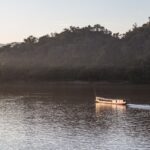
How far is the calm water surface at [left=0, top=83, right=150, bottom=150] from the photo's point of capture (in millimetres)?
46500

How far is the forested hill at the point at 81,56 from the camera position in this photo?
14088cm

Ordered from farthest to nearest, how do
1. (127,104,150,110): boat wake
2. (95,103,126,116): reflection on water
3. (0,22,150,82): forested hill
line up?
(0,22,150,82): forested hill → (95,103,126,116): reflection on water → (127,104,150,110): boat wake

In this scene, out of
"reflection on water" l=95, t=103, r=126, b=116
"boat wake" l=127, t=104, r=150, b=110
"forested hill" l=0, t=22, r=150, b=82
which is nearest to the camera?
"boat wake" l=127, t=104, r=150, b=110

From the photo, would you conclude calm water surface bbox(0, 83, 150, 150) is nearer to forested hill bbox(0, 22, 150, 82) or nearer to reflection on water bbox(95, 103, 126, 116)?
reflection on water bbox(95, 103, 126, 116)

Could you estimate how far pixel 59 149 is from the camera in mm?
44156

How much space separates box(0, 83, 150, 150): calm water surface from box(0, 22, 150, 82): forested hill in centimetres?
4885

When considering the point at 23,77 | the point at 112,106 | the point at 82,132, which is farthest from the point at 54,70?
the point at 82,132

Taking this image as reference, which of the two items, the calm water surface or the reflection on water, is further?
the reflection on water

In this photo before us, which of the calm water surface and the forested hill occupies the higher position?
the forested hill

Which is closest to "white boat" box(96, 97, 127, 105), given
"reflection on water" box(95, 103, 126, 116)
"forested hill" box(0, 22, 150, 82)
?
"reflection on water" box(95, 103, 126, 116)

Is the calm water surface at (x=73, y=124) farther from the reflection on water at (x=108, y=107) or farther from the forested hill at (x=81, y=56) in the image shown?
the forested hill at (x=81, y=56)

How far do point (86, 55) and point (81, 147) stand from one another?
125 meters

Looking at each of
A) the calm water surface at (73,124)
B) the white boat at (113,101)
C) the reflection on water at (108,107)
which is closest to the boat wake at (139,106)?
the calm water surface at (73,124)

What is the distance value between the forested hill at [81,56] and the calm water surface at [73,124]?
160ft
